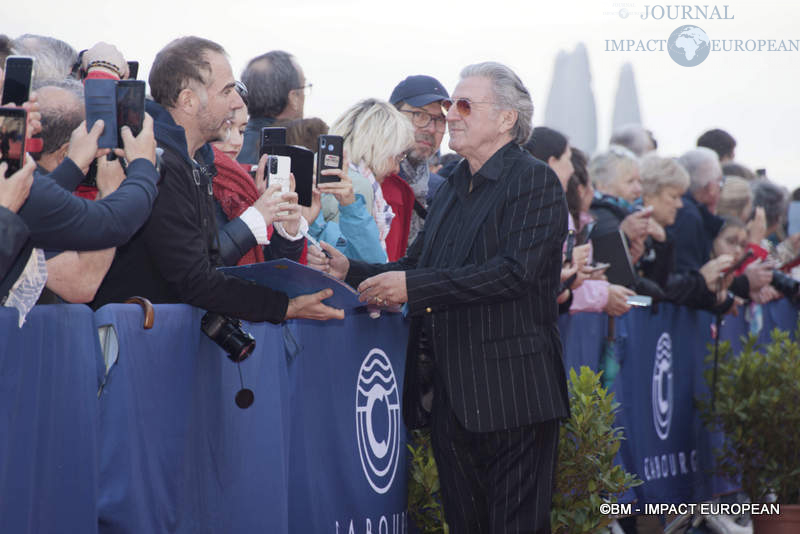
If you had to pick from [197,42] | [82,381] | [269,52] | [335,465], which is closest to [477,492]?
[335,465]

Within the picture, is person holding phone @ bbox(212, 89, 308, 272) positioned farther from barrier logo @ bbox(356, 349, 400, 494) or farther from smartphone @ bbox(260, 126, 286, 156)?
barrier logo @ bbox(356, 349, 400, 494)

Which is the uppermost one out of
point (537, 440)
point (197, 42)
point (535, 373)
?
point (197, 42)

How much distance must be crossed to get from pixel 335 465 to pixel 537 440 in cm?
93

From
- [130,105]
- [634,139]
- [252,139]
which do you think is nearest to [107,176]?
[130,105]

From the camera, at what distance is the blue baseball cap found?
6.65 meters

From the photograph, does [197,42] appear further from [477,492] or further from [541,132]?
[541,132]

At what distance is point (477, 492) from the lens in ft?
14.3

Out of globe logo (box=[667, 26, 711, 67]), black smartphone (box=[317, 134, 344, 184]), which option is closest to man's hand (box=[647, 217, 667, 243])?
globe logo (box=[667, 26, 711, 67])

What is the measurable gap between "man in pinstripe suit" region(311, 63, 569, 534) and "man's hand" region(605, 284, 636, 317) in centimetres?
312

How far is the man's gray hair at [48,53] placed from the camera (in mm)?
4500

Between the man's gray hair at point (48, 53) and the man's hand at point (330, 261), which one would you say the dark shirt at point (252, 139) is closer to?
the man's hand at point (330, 261)

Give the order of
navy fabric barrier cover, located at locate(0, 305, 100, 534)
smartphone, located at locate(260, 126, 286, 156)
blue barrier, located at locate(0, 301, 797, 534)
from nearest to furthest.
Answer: navy fabric barrier cover, located at locate(0, 305, 100, 534) < blue barrier, located at locate(0, 301, 797, 534) < smartphone, located at locate(260, 126, 286, 156)

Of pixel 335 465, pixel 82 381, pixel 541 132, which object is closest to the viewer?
pixel 82 381

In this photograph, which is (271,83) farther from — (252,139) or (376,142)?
(376,142)
